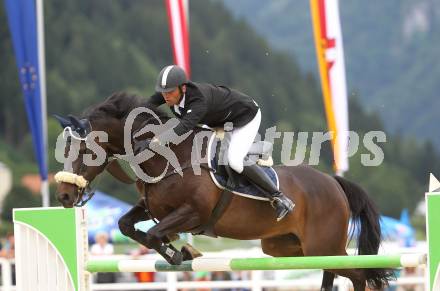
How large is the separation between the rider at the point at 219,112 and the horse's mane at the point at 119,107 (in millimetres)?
82

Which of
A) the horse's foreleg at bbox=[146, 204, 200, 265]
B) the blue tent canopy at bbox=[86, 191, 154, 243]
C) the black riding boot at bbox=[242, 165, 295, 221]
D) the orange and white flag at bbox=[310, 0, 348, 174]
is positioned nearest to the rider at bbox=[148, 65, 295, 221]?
the black riding boot at bbox=[242, 165, 295, 221]

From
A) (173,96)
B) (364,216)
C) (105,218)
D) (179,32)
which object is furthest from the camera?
(105,218)

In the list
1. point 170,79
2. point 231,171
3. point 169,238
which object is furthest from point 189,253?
point 170,79

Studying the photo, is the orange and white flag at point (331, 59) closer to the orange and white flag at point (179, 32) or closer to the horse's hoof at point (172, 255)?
the orange and white flag at point (179, 32)

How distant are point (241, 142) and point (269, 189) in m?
0.42

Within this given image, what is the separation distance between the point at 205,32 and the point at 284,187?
59708 mm

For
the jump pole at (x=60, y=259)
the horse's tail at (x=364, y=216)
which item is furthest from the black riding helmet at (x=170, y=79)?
the horse's tail at (x=364, y=216)

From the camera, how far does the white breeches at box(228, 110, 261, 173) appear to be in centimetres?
675

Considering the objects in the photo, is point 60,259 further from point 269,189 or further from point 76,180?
point 269,189

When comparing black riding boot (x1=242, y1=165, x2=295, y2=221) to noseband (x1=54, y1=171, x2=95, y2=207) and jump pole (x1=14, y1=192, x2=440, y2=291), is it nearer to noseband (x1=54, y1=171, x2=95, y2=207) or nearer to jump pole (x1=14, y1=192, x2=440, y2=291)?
jump pole (x1=14, y1=192, x2=440, y2=291)

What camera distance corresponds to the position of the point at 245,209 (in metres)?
6.89

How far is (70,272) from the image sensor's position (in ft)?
21.1

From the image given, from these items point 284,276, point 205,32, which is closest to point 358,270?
point 284,276

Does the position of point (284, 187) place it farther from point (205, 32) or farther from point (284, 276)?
point (205, 32)
